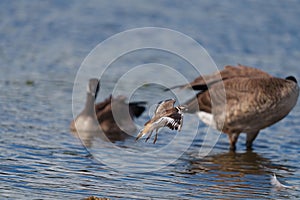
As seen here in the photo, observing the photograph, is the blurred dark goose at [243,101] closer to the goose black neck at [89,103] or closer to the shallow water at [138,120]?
the shallow water at [138,120]

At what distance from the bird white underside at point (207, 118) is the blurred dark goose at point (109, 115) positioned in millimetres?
968

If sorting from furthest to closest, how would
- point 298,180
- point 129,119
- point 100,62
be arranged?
point 100,62
point 129,119
point 298,180

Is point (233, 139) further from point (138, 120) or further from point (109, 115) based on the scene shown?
point (109, 115)

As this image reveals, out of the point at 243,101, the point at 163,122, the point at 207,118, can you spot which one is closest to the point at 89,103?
the point at 207,118

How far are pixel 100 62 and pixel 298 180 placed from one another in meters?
5.76

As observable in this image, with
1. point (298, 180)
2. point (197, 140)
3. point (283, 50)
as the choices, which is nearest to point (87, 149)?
point (197, 140)

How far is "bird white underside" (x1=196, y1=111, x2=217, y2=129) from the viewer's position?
8938 mm

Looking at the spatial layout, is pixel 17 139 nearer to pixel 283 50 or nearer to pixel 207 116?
pixel 207 116

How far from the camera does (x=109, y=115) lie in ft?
32.8

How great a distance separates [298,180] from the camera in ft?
23.4

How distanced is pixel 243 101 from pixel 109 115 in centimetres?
220

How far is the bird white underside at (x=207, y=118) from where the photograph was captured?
8.94 meters

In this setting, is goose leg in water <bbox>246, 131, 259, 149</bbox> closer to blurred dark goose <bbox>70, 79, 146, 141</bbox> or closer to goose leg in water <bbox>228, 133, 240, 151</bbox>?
goose leg in water <bbox>228, 133, 240, 151</bbox>

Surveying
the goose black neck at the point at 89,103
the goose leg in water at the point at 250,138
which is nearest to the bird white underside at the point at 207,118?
the goose leg in water at the point at 250,138
